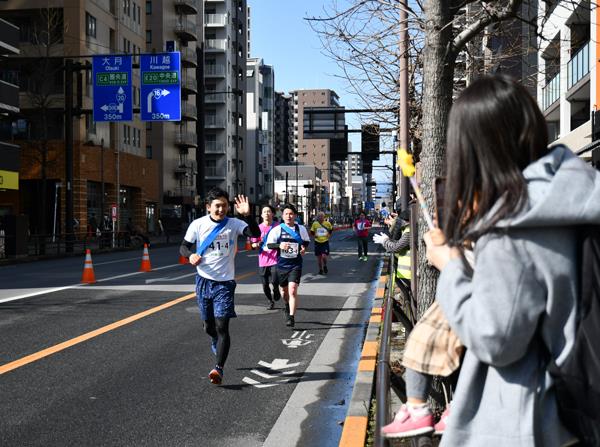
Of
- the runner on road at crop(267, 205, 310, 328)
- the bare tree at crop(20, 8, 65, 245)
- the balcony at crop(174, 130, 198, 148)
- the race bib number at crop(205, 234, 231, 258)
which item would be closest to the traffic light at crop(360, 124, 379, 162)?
the runner on road at crop(267, 205, 310, 328)

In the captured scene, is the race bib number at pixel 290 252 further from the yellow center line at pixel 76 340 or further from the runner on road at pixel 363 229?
the runner on road at pixel 363 229

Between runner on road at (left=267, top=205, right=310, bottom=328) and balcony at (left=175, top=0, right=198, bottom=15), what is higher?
balcony at (left=175, top=0, right=198, bottom=15)

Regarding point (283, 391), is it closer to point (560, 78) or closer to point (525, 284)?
point (525, 284)

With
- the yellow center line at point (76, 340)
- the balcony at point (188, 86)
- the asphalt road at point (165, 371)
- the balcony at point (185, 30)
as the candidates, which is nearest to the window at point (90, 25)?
the balcony at point (188, 86)

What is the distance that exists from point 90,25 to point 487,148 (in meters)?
46.0

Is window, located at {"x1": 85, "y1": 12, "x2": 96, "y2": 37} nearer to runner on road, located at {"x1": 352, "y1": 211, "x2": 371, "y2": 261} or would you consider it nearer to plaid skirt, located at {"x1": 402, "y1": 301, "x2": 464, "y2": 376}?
runner on road, located at {"x1": 352, "y1": 211, "x2": 371, "y2": 261}

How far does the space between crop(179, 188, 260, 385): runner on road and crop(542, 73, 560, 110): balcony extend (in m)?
24.9

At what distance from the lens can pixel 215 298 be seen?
22.7 ft

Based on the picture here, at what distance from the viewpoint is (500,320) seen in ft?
5.43

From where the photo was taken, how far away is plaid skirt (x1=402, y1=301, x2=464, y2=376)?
6.70ft

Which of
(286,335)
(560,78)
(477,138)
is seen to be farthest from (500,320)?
(560,78)

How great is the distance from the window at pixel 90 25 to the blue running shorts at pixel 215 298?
39983mm

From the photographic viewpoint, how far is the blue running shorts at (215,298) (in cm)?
685

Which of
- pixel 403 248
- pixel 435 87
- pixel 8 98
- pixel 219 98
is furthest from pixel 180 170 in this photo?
pixel 435 87
